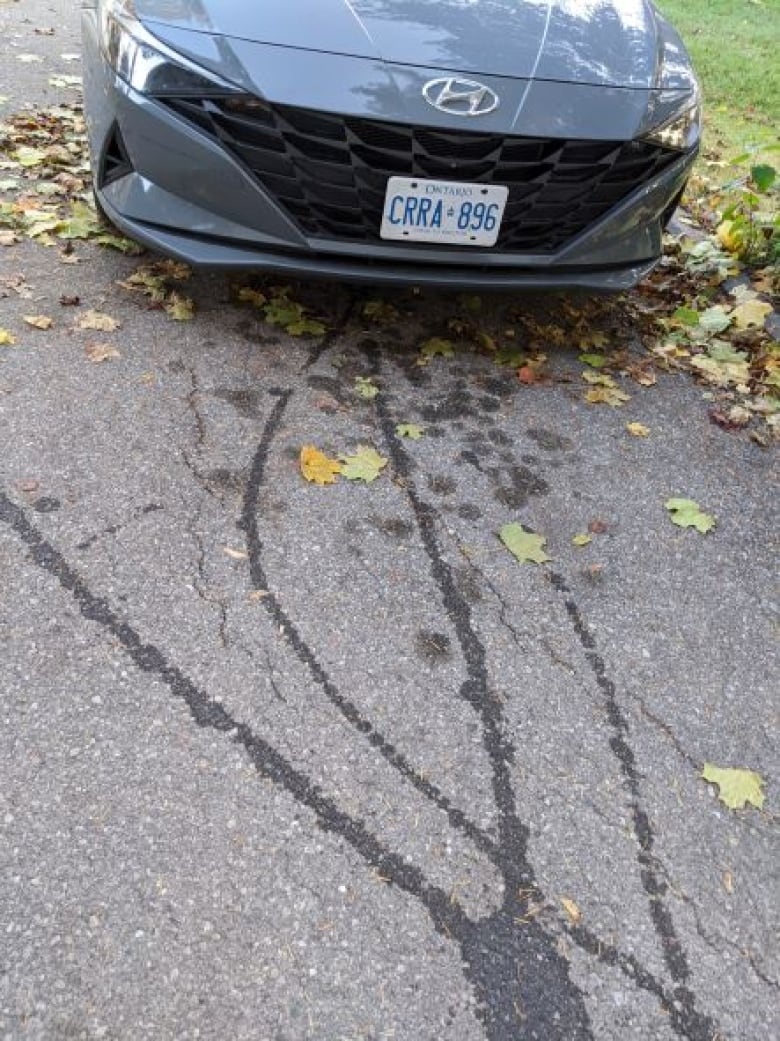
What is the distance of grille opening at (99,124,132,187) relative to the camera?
9.49ft

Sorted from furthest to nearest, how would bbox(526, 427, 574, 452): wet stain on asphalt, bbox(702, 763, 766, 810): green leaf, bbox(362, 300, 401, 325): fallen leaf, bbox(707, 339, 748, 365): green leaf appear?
Answer: 1. bbox(707, 339, 748, 365): green leaf
2. bbox(362, 300, 401, 325): fallen leaf
3. bbox(526, 427, 574, 452): wet stain on asphalt
4. bbox(702, 763, 766, 810): green leaf

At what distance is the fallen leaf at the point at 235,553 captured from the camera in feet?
7.65

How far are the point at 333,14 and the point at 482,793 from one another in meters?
2.37

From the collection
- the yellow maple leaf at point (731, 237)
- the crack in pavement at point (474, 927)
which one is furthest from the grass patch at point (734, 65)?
the crack in pavement at point (474, 927)

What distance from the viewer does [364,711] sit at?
2010 mm

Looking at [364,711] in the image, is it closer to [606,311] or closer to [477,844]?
[477,844]

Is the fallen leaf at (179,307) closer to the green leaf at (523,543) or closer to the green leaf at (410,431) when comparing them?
the green leaf at (410,431)

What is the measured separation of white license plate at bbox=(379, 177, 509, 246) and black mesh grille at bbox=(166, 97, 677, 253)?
0.08 ft

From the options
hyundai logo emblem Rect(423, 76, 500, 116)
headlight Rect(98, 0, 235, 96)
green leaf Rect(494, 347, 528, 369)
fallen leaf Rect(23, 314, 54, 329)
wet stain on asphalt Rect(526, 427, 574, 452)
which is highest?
hyundai logo emblem Rect(423, 76, 500, 116)

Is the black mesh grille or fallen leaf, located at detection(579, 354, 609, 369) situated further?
fallen leaf, located at detection(579, 354, 609, 369)

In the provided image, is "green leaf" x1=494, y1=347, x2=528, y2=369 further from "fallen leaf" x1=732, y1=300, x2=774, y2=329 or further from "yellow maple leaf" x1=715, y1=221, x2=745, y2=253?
"yellow maple leaf" x1=715, y1=221, x2=745, y2=253

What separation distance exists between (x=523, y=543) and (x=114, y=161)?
1.83 metres

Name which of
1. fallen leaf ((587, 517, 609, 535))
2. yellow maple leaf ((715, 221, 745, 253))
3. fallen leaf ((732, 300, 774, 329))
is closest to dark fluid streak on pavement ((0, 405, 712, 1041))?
fallen leaf ((587, 517, 609, 535))

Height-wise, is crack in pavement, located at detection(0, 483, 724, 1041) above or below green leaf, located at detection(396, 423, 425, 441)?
above
